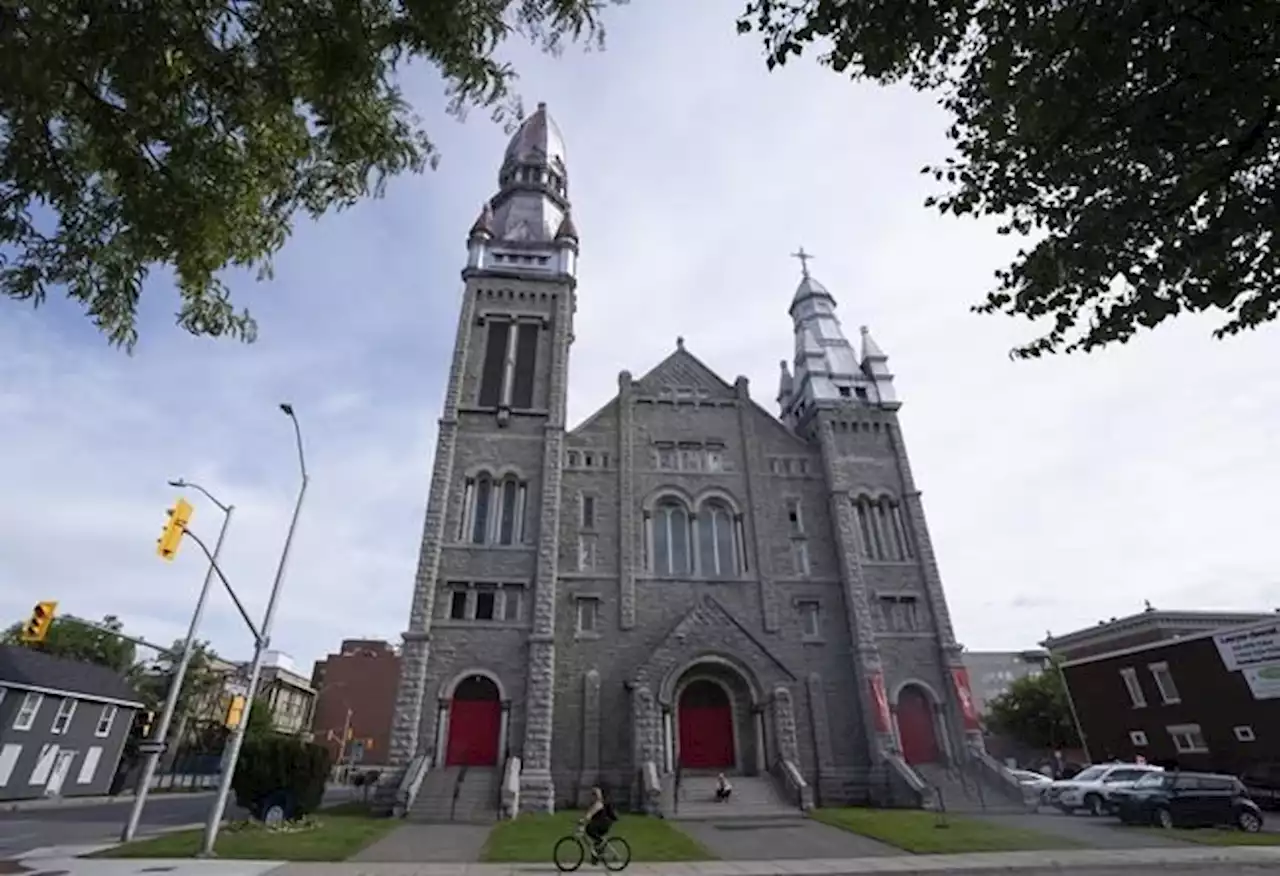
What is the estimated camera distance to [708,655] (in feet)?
84.9

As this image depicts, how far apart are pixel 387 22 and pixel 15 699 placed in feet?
132

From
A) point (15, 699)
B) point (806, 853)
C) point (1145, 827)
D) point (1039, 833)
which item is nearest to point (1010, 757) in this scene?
point (1145, 827)

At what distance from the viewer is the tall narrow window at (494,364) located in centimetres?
3133

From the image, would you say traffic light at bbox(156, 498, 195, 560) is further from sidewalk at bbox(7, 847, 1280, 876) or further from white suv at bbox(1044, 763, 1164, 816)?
white suv at bbox(1044, 763, 1164, 816)

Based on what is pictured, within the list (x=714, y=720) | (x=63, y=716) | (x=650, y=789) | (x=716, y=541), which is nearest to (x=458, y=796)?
(x=650, y=789)

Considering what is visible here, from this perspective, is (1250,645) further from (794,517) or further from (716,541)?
(716,541)

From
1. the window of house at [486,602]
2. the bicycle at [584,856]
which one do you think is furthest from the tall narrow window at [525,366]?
the bicycle at [584,856]

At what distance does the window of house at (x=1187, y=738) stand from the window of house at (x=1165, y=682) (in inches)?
45.2

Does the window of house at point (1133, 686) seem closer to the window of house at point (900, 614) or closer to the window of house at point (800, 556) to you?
the window of house at point (900, 614)

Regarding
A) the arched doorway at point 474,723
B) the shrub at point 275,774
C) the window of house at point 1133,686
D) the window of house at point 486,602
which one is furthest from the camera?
the window of house at point 1133,686

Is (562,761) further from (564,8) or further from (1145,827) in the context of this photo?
(564,8)

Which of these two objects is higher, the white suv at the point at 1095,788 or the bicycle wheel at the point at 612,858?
the white suv at the point at 1095,788

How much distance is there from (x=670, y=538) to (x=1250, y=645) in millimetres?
25050

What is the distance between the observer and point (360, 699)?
2746 inches
